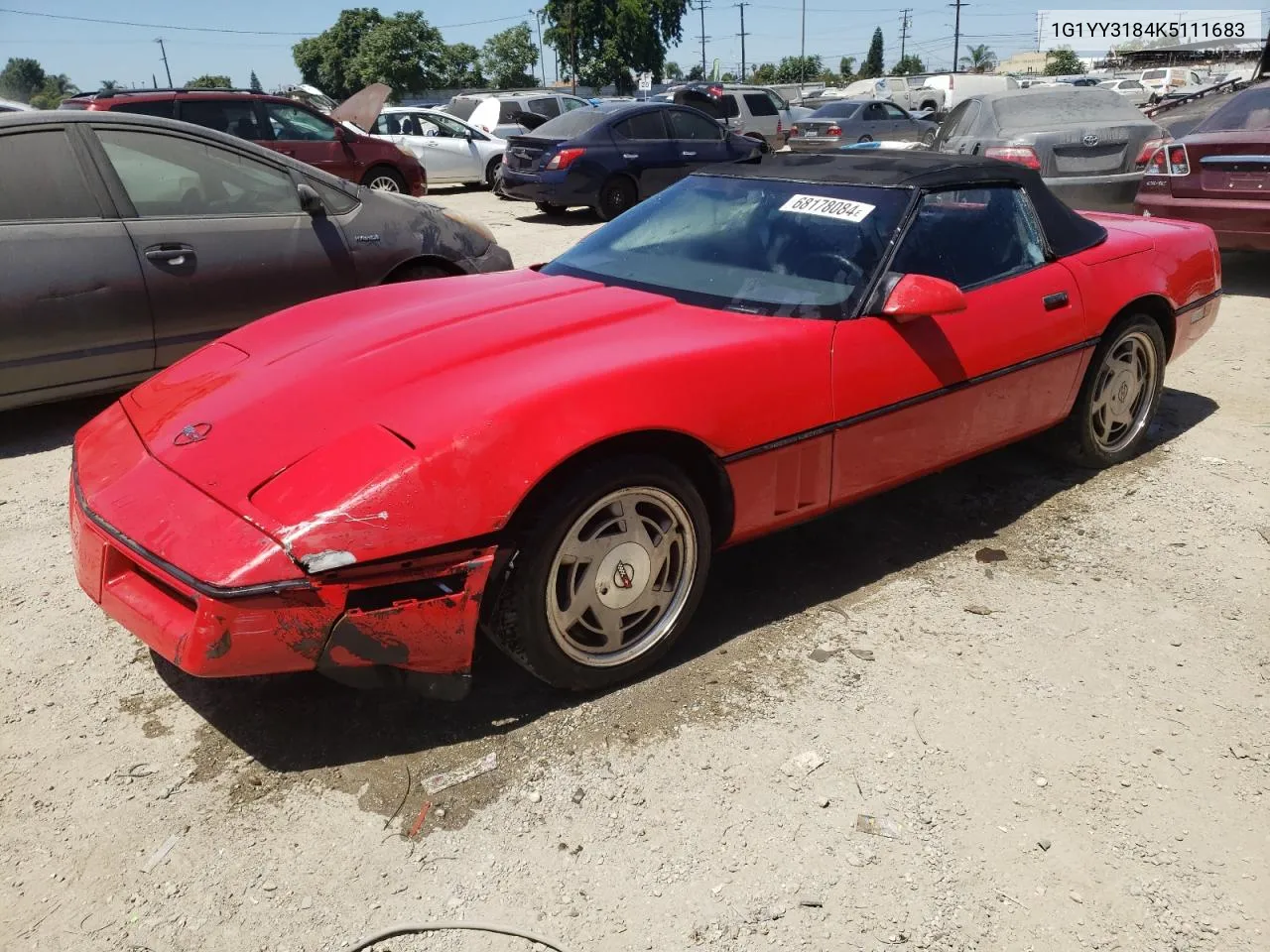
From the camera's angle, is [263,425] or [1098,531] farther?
[1098,531]

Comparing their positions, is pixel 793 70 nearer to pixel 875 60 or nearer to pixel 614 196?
pixel 875 60

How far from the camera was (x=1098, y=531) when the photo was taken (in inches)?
152

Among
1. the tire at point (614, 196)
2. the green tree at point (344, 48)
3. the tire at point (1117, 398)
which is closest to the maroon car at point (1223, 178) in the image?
the tire at point (1117, 398)

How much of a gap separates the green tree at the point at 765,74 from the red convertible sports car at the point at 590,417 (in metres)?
101

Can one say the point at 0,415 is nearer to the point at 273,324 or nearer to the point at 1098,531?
the point at 273,324

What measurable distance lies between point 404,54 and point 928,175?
7101 centimetres

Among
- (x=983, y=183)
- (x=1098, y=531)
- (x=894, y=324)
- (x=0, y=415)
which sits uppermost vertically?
(x=983, y=183)

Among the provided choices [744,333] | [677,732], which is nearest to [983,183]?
[744,333]

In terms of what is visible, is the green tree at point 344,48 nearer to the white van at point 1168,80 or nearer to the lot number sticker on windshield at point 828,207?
the white van at point 1168,80

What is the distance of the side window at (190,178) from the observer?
4855 millimetres

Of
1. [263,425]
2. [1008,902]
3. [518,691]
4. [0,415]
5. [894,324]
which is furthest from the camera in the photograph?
[0,415]

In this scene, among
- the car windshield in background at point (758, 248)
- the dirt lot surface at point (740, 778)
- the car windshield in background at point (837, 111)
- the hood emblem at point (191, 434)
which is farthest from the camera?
the car windshield in background at point (837, 111)

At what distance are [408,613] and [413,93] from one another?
73454 millimetres

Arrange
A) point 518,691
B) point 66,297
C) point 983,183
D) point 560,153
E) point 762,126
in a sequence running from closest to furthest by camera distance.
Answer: point 518,691 → point 983,183 → point 66,297 → point 560,153 → point 762,126
